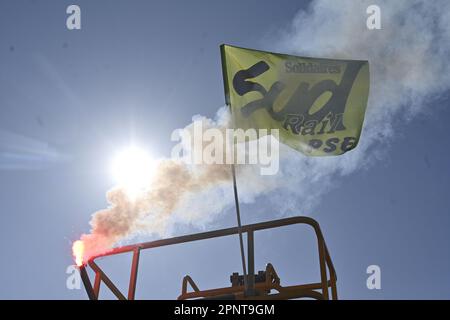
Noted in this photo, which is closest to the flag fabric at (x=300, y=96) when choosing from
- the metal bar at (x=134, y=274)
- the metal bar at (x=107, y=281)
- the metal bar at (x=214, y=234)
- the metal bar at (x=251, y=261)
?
the metal bar at (x=214, y=234)

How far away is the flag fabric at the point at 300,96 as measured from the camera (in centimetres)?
811

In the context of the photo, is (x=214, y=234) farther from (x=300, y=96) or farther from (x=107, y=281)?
(x=300, y=96)

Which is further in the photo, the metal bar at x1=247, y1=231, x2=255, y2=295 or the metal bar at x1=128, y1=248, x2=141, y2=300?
the metal bar at x1=128, y1=248, x2=141, y2=300

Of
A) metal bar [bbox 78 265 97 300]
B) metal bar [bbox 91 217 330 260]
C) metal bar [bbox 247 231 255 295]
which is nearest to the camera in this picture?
metal bar [bbox 247 231 255 295]

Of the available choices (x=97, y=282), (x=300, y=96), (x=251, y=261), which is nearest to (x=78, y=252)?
(x=97, y=282)

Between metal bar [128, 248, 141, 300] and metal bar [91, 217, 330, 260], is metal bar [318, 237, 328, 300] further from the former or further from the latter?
metal bar [128, 248, 141, 300]

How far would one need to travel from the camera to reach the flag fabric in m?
8.11

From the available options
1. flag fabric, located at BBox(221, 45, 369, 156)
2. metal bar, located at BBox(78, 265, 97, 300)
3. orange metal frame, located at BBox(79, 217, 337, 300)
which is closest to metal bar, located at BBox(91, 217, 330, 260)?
orange metal frame, located at BBox(79, 217, 337, 300)

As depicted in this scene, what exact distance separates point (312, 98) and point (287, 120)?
779 mm

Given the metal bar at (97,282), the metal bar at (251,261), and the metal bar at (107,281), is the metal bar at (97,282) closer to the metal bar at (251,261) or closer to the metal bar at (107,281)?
the metal bar at (107,281)

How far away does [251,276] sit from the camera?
234 inches

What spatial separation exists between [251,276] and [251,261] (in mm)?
241

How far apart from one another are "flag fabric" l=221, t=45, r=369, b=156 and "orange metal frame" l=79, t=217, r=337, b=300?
2171 millimetres
